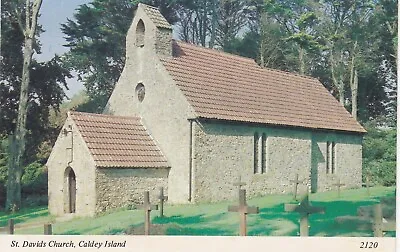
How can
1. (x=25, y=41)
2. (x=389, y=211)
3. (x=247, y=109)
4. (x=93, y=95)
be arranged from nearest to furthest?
(x=389, y=211), (x=25, y=41), (x=93, y=95), (x=247, y=109)

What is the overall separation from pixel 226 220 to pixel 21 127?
2.08 meters

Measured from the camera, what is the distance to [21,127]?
609 centimetres

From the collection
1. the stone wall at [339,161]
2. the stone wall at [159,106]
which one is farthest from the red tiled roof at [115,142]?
the stone wall at [339,161]

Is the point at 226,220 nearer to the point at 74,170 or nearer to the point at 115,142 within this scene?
the point at 115,142

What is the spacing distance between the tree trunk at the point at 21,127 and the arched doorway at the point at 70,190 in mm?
566

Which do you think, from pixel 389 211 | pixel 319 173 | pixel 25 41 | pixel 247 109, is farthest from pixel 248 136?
pixel 25 41

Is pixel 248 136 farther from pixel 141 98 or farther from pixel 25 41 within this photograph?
pixel 25 41

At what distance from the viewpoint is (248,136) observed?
709cm

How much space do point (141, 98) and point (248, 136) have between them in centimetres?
125

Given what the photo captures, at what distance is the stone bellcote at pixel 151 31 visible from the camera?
636 cm

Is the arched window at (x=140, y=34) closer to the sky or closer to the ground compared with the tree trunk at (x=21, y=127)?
closer to the sky

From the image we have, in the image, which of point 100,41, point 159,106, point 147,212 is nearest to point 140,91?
point 159,106

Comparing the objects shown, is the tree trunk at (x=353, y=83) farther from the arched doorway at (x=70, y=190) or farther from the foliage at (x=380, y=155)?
the arched doorway at (x=70, y=190)

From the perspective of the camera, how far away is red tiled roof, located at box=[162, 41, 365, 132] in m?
6.65
